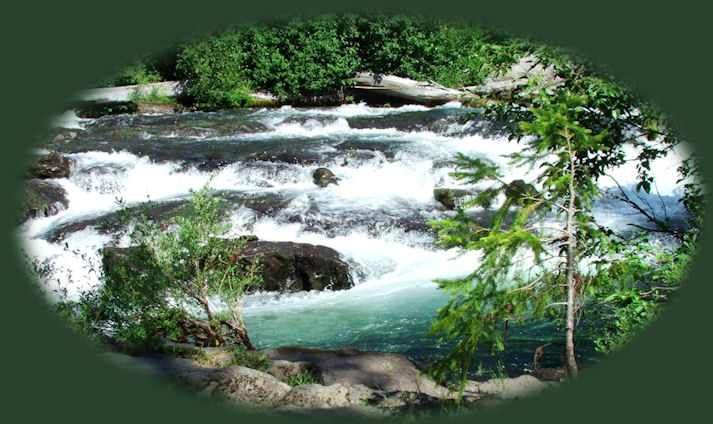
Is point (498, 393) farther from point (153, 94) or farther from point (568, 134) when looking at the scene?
point (153, 94)

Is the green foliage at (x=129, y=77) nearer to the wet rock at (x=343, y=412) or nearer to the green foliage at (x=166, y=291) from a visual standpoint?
the green foliage at (x=166, y=291)

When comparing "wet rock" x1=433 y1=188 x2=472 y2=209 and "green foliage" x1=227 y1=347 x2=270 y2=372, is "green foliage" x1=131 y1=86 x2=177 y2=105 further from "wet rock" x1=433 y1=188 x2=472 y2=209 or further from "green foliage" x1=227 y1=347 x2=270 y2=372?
"green foliage" x1=227 y1=347 x2=270 y2=372

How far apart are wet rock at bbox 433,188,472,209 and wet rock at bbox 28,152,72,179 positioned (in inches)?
379

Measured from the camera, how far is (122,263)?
595 cm

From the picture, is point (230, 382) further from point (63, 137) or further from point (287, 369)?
point (63, 137)

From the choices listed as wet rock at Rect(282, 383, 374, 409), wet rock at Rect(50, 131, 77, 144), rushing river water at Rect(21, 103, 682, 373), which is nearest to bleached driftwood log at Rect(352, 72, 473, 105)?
rushing river water at Rect(21, 103, 682, 373)

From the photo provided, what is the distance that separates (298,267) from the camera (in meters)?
9.23

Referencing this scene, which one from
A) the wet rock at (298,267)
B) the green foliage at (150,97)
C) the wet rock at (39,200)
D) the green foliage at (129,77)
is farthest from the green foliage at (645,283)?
the green foliage at (129,77)

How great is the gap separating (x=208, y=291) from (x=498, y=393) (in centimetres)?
352

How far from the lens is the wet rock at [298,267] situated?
9070 millimetres

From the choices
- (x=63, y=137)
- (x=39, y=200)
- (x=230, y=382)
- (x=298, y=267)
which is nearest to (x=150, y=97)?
(x=63, y=137)

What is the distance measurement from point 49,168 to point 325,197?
7340mm

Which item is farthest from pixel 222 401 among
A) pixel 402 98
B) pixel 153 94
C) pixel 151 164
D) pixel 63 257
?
pixel 153 94

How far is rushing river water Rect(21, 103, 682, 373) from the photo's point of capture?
782 cm
